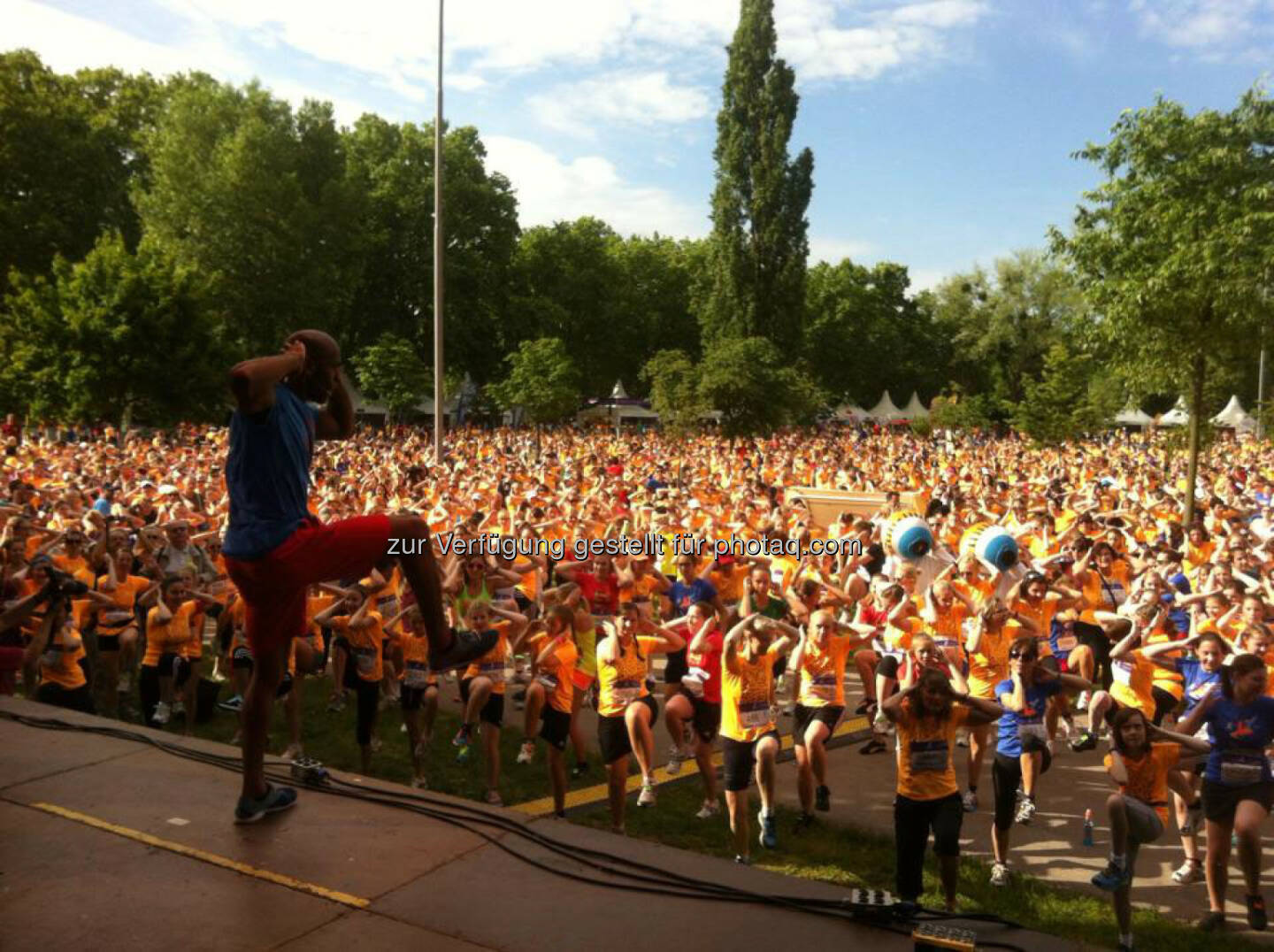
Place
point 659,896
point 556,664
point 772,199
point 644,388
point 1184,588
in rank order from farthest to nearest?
point 644,388 → point 772,199 → point 1184,588 → point 556,664 → point 659,896

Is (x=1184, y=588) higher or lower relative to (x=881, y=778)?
higher

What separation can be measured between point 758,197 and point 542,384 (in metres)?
19.5

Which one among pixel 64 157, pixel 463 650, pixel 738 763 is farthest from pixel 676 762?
pixel 64 157

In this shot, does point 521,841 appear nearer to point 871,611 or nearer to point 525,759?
point 525,759

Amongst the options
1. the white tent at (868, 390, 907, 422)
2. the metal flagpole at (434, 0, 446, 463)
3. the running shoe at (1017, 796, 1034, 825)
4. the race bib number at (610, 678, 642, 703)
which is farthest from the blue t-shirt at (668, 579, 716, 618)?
the white tent at (868, 390, 907, 422)

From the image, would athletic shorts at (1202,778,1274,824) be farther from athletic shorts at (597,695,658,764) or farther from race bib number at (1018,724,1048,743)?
athletic shorts at (597,695,658,764)

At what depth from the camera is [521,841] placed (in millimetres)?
3955

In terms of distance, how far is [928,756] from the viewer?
6031 millimetres

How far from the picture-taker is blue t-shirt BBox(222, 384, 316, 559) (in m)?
3.62

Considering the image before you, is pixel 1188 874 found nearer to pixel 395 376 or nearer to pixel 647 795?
pixel 647 795

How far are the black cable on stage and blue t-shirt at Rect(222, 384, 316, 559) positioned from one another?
139cm

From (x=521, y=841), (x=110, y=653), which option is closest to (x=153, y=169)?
(x=110, y=653)

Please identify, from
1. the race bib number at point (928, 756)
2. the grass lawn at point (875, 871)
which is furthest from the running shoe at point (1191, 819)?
the race bib number at point (928, 756)

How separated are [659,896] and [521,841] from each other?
2.24 ft
